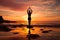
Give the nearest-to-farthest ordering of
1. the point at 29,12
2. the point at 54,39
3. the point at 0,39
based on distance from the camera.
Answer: the point at 29,12, the point at 0,39, the point at 54,39

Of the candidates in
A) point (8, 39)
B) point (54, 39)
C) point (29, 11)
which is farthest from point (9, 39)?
point (29, 11)

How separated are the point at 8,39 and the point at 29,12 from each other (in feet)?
60.5

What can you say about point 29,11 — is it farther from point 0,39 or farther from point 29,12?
point 0,39

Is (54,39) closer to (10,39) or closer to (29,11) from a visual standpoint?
(10,39)

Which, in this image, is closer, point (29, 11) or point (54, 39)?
point (29, 11)

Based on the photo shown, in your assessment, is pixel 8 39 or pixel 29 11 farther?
pixel 8 39

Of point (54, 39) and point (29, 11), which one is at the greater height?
point (29, 11)

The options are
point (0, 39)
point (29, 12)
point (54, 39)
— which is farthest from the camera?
point (54, 39)

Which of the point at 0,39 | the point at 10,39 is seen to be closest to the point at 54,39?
the point at 10,39

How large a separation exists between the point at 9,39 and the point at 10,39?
184 millimetres

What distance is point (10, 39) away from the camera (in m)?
27.6

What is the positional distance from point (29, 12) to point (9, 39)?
1846cm

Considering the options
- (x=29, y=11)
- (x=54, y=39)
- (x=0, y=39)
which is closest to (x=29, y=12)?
(x=29, y=11)

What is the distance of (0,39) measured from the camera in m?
26.8
